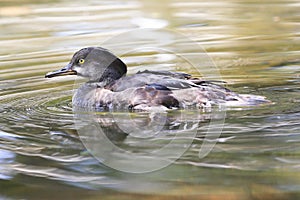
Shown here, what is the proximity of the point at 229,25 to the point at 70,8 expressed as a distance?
418 cm

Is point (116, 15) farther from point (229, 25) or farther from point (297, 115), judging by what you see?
point (297, 115)

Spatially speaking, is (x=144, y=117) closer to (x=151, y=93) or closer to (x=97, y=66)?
(x=151, y=93)

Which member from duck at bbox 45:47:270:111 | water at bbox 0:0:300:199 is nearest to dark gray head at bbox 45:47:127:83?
duck at bbox 45:47:270:111

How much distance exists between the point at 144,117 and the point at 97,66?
1067mm

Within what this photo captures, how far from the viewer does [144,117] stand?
581cm

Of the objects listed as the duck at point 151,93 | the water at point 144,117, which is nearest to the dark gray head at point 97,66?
the duck at point 151,93

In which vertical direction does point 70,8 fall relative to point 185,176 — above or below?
above

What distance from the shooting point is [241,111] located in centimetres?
573

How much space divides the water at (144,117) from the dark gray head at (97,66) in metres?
0.31

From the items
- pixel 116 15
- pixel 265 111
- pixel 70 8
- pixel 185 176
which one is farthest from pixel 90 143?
pixel 70 8

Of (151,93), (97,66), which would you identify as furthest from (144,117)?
(97,66)

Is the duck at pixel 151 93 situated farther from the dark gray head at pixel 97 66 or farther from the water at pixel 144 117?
the water at pixel 144 117

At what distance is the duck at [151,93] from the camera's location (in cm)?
602

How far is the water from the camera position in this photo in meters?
4.01
